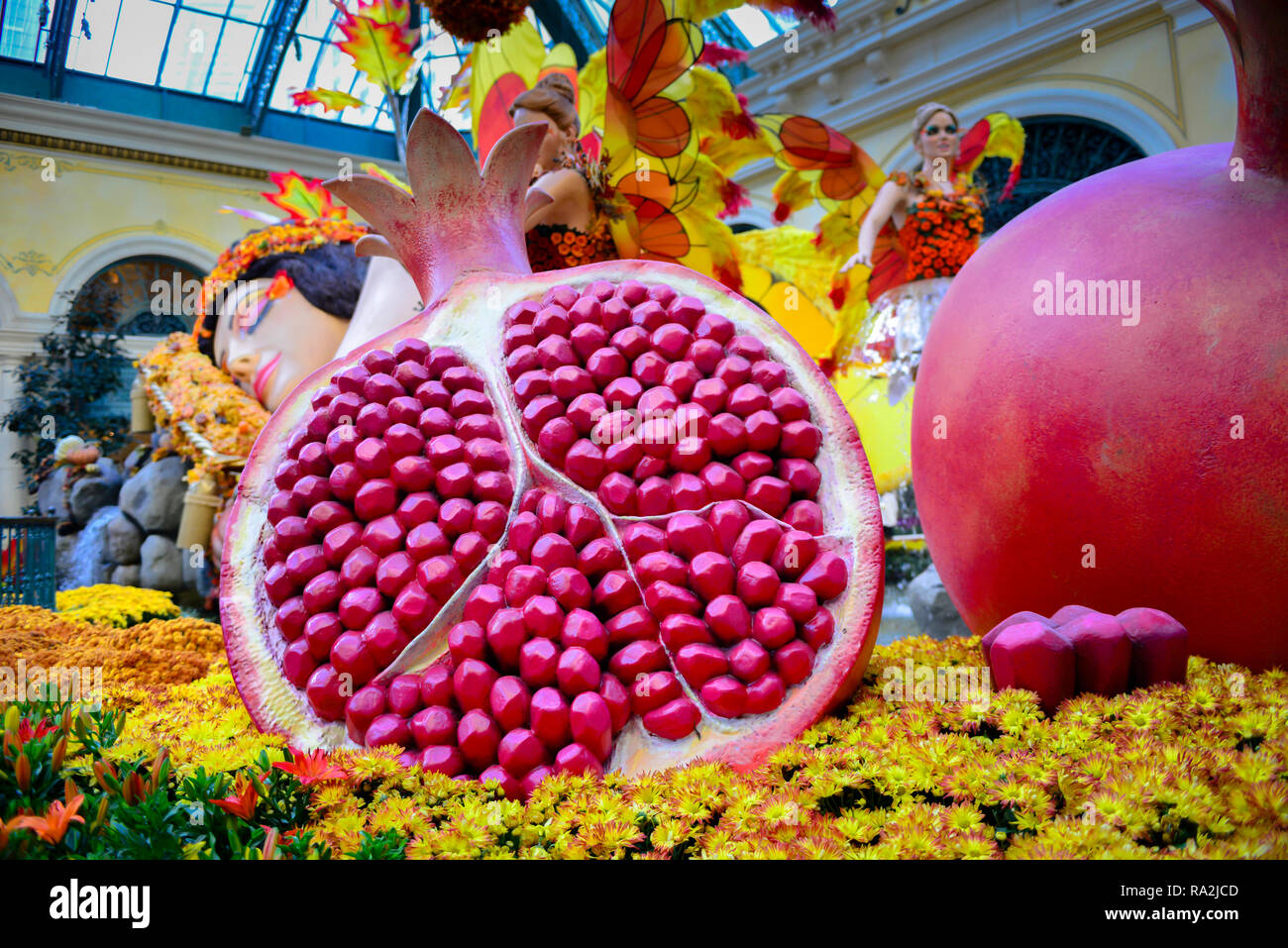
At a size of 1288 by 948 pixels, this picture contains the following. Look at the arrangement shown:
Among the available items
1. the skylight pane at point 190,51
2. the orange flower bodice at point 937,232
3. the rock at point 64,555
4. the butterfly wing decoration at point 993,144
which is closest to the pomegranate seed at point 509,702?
the orange flower bodice at point 937,232

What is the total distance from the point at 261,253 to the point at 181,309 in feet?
0.94

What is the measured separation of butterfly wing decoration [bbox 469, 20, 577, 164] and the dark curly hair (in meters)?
0.60

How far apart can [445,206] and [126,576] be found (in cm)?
399

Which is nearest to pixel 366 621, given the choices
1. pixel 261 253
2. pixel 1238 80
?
pixel 1238 80

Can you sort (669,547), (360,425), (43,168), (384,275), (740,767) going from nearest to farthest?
(740,767)
(669,547)
(360,425)
(384,275)
(43,168)

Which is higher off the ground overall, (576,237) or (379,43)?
(379,43)

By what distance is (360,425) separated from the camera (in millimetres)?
968

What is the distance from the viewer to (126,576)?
4324 mm

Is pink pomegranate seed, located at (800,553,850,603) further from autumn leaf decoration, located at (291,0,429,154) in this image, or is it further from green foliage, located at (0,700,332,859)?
autumn leaf decoration, located at (291,0,429,154)

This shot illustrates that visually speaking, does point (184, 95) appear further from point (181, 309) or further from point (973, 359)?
point (973, 359)

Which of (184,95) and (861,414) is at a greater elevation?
(184,95)

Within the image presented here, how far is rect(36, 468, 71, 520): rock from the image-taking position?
17.6ft

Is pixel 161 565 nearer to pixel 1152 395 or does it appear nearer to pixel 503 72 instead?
pixel 503 72

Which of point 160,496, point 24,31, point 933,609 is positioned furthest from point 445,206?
point 24,31
